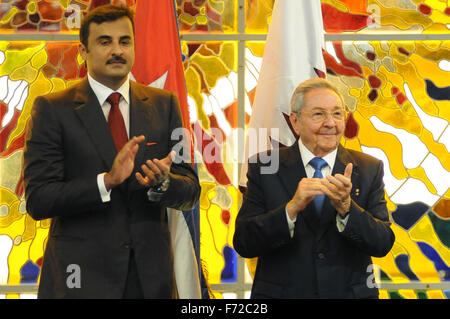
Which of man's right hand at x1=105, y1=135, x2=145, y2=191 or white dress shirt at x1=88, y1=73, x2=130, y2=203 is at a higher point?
white dress shirt at x1=88, y1=73, x2=130, y2=203

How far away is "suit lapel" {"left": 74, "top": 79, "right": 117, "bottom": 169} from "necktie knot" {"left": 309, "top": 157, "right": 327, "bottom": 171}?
0.77 metres

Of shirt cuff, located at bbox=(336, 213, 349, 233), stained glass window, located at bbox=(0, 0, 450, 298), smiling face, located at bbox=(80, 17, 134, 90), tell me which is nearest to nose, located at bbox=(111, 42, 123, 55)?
smiling face, located at bbox=(80, 17, 134, 90)

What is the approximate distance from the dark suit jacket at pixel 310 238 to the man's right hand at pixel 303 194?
0.04 metres

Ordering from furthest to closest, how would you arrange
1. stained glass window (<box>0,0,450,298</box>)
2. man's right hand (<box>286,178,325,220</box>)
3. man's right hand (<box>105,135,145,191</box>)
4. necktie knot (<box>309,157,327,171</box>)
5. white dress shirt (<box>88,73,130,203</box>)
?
stained glass window (<box>0,0,450,298</box>) < necktie knot (<box>309,157,327,171</box>) < white dress shirt (<box>88,73,130,203</box>) < man's right hand (<box>286,178,325,220</box>) < man's right hand (<box>105,135,145,191</box>)

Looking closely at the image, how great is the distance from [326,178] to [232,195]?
2052 mm

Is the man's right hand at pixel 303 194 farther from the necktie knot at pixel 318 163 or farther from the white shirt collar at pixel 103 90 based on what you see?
the white shirt collar at pixel 103 90

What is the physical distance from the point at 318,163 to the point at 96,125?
864mm

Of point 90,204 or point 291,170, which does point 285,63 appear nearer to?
point 291,170

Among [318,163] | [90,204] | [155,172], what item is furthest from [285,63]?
[90,204]

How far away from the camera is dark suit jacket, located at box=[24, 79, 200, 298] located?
237 cm

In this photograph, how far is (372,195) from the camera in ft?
8.71

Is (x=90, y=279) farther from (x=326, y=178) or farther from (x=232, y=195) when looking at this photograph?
(x=232, y=195)

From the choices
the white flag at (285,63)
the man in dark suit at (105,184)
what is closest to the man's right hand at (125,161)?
the man in dark suit at (105,184)

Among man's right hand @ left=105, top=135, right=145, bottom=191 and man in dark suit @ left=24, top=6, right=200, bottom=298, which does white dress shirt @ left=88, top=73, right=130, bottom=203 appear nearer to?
man in dark suit @ left=24, top=6, right=200, bottom=298
